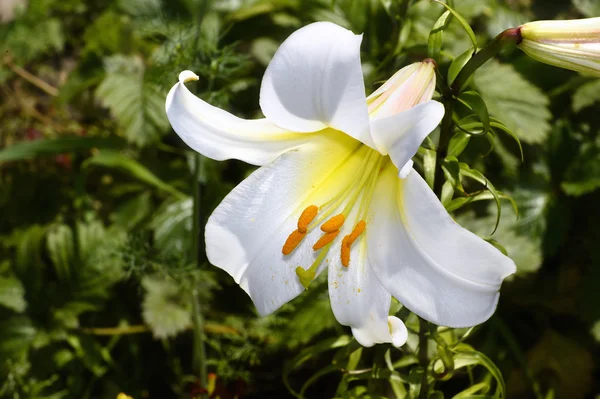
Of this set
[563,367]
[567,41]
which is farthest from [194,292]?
[563,367]

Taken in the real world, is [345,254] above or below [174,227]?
above

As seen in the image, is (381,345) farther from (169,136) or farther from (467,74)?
(169,136)

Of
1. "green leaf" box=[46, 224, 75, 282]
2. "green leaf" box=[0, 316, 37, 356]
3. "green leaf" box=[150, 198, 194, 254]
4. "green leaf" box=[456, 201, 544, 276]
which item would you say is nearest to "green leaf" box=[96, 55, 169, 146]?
"green leaf" box=[150, 198, 194, 254]

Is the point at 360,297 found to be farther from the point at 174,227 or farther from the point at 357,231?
the point at 174,227

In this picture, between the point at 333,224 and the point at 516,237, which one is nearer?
the point at 333,224

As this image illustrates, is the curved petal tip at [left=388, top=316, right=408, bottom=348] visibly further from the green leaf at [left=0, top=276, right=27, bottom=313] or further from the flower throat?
the green leaf at [left=0, top=276, right=27, bottom=313]

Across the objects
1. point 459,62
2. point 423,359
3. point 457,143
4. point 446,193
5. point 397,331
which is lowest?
point 423,359

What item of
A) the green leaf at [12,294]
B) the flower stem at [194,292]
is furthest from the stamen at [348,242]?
the green leaf at [12,294]
